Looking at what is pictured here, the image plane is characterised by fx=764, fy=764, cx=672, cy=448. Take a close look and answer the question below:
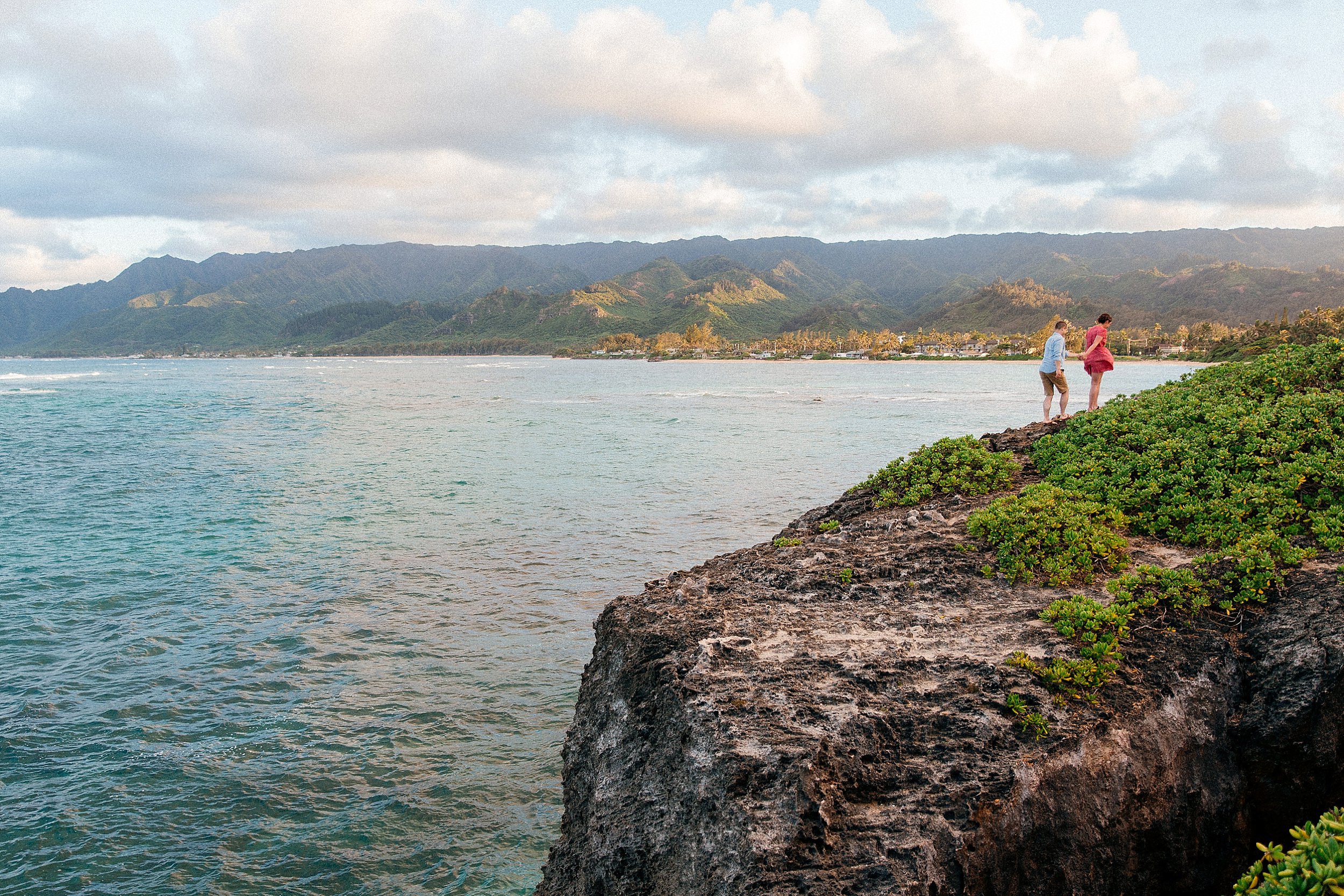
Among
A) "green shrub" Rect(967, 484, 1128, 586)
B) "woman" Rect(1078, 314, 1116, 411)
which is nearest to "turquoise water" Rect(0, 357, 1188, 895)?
"green shrub" Rect(967, 484, 1128, 586)

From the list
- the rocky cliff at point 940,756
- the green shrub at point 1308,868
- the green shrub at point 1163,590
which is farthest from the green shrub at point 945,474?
the green shrub at point 1308,868

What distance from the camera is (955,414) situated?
5169 centimetres

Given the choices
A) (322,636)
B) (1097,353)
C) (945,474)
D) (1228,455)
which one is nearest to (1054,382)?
(1097,353)

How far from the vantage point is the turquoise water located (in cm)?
750

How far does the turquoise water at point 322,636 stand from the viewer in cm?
750

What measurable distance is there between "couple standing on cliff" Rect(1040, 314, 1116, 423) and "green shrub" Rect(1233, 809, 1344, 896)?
14.9 m

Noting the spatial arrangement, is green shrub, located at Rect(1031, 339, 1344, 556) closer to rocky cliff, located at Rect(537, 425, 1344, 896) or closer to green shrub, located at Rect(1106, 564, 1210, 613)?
green shrub, located at Rect(1106, 564, 1210, 613)

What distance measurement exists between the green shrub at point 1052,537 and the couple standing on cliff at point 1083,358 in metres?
9.61

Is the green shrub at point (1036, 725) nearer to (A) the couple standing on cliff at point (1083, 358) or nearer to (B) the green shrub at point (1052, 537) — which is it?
(B) the green shrub at point (1052, 537)

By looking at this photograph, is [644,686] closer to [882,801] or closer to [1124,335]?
[882,801]

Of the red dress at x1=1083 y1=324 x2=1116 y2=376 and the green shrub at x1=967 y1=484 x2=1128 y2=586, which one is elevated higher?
the red dress at x1=1083 y1=324 x2=1116 y2=376

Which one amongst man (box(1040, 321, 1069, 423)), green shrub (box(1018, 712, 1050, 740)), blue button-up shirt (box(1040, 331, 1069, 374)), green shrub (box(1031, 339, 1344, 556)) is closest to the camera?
green shrub (box(1018, 712, 1050, 740))

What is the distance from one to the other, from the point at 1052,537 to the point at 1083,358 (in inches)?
485

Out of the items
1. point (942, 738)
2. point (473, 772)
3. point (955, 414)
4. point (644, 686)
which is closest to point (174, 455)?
point (473, 772)
